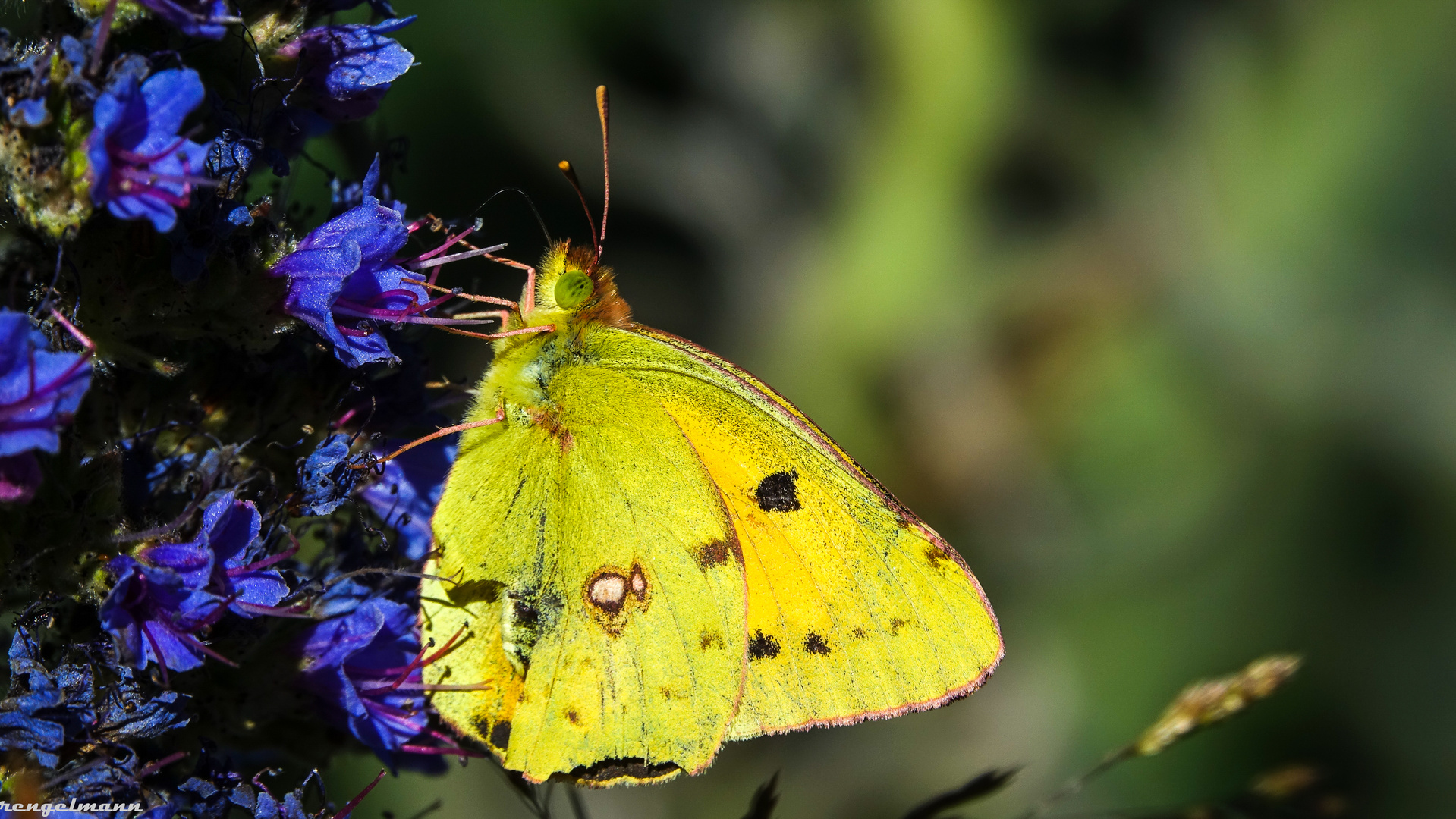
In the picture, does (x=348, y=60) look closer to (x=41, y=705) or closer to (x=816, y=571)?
(x=41, y=705)

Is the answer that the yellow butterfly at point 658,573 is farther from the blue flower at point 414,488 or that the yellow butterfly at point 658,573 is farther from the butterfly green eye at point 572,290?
the blue flower at point 414,488

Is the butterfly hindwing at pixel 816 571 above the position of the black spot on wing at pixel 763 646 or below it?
above

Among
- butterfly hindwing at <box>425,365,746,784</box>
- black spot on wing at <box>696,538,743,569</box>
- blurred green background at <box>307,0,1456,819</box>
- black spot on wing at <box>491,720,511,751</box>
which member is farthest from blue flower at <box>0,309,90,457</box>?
blurred green background at <box>307,0,1456,819</box>

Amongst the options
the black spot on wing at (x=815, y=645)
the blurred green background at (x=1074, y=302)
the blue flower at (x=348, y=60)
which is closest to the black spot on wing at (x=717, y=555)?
the black spot on wing at (x=815, y=645)

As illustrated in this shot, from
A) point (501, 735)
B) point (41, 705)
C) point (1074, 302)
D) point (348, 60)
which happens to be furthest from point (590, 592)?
point (1074, 302)

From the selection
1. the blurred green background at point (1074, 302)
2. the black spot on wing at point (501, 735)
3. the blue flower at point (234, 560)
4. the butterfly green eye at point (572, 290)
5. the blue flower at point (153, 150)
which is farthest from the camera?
the blurred green background at point (1074, 302)

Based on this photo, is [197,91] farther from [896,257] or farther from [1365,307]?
[1365,307]

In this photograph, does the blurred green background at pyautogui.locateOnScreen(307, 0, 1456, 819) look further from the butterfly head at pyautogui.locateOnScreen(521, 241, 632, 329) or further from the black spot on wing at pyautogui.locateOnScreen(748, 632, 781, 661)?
the black spot on wing at pyautogui.locateOnScreen(748, 632, 781, 661)
